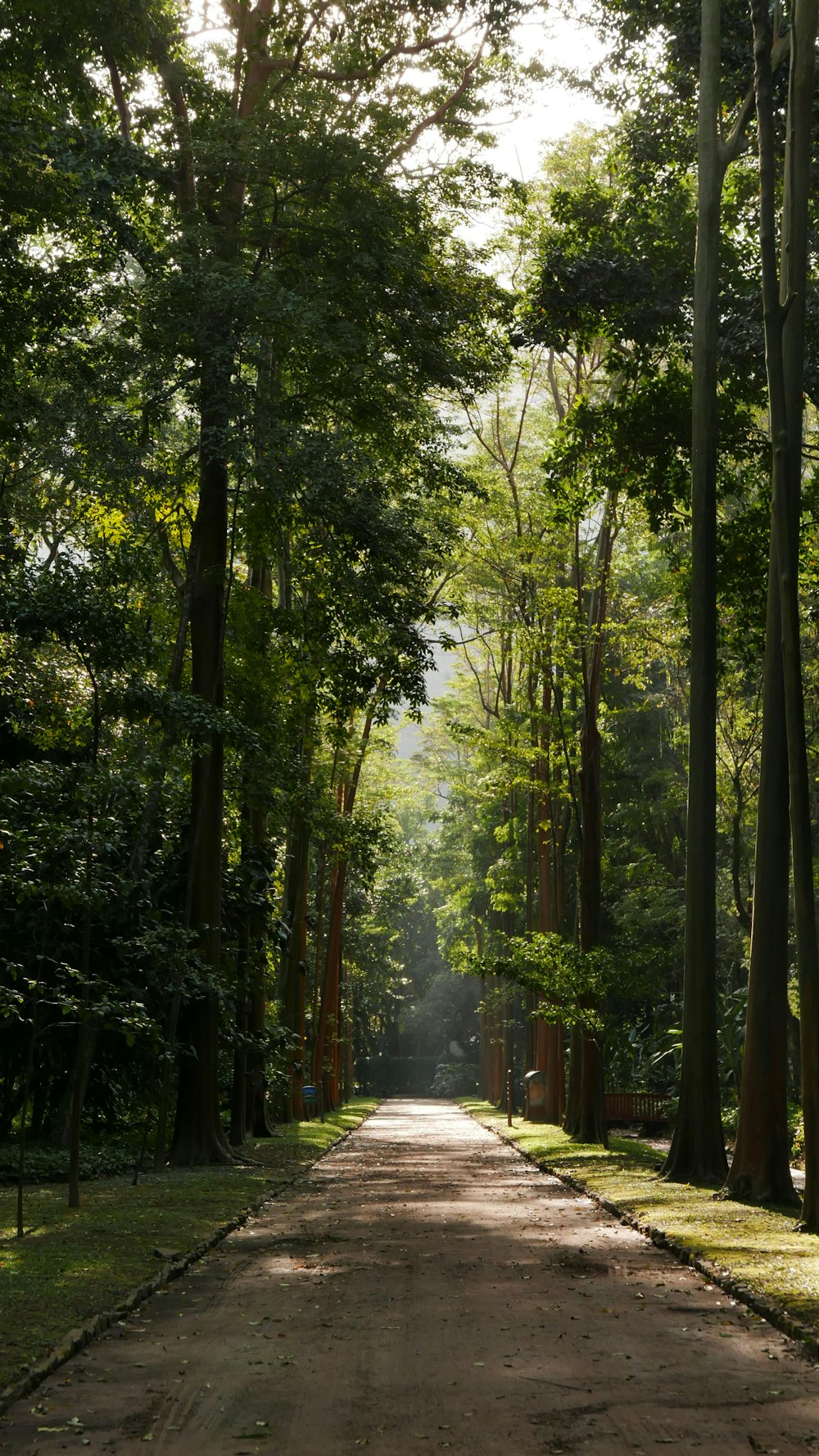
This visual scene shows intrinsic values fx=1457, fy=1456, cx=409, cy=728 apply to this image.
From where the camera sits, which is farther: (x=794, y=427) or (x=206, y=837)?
(x=206, y=837)

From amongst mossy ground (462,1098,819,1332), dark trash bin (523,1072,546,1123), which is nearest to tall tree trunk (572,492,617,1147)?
mossy ground (462,1098,819,1332)

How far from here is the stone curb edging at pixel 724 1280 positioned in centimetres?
690

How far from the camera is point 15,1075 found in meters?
20.0

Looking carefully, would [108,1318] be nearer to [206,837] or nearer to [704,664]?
[704,664]

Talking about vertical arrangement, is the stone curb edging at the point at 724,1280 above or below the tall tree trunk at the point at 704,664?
below

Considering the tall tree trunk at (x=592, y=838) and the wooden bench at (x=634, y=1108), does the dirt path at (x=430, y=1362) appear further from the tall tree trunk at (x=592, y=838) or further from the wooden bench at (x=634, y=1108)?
the wooden bench at (x=634, y=1108)

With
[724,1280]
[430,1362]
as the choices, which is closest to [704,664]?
[724,1280]

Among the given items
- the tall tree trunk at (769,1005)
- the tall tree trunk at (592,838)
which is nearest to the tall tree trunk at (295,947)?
the tall tree trunk at (592,838)

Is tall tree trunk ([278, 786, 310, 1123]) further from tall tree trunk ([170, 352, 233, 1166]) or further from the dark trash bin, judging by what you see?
tall tree trunk ([170, 352, 233, 1166])

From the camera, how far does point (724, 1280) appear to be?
8602mm

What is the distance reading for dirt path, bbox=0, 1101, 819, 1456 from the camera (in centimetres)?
521

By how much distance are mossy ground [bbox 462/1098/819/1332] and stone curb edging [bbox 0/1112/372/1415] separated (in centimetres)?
337

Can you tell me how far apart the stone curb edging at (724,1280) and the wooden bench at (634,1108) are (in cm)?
1695

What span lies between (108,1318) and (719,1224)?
19.3ft
